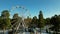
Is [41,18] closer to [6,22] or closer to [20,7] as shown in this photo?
[6,22]

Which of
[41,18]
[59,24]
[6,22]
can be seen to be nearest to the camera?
[6,22]

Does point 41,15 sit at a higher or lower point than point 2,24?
higher

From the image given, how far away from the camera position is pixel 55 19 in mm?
53031

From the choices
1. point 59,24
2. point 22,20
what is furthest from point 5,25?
point 59,24

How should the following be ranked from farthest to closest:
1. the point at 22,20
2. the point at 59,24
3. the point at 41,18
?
the point at 41,18 → the point at 59,24 → the point at 22,20

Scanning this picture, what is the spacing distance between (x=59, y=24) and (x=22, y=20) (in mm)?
17561

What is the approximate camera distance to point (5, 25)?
43844 mm

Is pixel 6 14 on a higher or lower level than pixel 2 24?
higher

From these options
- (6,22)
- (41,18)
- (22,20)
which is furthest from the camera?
(41,18)

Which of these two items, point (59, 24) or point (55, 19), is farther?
point (55, 19)

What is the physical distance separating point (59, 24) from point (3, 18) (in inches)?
722

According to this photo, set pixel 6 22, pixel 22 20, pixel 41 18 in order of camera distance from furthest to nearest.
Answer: pixel 41 18, pixel 6 22, pixel 22 20

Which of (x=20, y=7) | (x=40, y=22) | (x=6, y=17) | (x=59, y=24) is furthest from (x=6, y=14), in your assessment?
(x=59, y=24)

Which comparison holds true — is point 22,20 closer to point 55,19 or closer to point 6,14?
point 6,14
